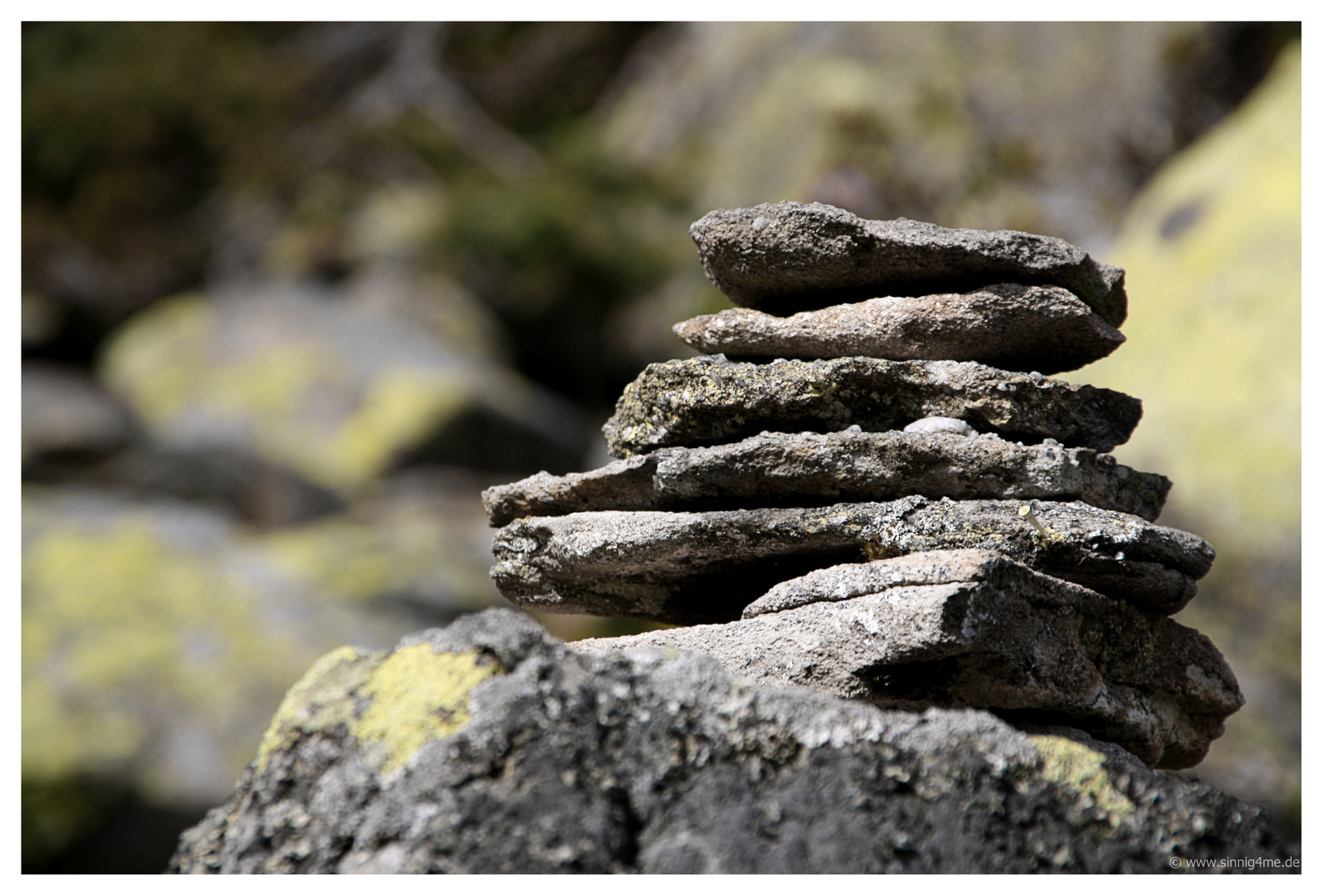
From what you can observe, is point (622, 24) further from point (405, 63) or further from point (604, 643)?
point (604, 643)

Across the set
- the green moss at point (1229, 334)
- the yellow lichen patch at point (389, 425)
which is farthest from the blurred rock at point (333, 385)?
the green moss at point (1229, 334)

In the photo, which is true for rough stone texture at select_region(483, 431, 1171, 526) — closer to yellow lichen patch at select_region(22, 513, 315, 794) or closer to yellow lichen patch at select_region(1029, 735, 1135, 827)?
yellow lichen patch at select_region(1029, 735, 1135, 827)

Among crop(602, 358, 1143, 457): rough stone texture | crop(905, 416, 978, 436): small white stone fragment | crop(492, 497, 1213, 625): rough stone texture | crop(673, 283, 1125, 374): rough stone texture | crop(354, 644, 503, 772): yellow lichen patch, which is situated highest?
crop(673, 283, 1125, 374): rough stone texture

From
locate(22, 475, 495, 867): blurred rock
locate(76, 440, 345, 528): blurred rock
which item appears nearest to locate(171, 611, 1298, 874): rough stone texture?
locate(22, 475, 495, 867): blurred rock

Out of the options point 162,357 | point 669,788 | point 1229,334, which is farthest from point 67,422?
point 669,788

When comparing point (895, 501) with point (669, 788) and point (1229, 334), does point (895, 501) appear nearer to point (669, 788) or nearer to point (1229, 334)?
point (669, 788)

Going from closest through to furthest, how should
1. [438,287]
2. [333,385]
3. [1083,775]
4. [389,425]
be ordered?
1. [1083,775]
2. [389,425]
3. [333,385]
4. [438,287]

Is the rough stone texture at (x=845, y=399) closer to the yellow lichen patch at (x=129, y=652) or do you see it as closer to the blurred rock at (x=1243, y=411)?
the blurred rock at (x=1243, y=411)
